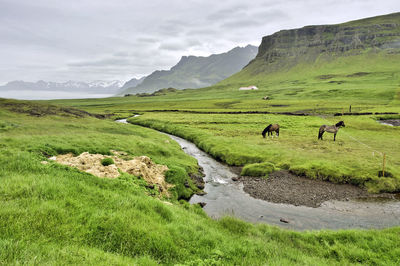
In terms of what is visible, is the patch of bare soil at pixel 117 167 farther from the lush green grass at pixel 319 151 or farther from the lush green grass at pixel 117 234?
the lush green grass at pixel 319 151

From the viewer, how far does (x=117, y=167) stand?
18.6 meters

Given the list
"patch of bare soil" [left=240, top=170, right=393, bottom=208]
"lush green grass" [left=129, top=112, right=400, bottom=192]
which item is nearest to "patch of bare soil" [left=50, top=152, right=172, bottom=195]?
"patch of bare soil" [left=240, top=170, right=393, bottom=208]

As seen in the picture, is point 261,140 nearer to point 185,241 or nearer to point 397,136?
point 397,136

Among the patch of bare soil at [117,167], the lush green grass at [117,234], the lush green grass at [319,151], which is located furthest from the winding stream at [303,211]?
the lush green grass at [319,151]

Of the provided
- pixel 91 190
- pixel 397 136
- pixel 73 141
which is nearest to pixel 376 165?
pixel 397 136

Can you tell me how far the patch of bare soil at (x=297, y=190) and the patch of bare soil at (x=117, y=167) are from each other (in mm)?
10481

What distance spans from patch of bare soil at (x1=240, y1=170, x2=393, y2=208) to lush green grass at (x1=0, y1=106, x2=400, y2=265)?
869 centimetres

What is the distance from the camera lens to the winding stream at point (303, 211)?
18.2 meters

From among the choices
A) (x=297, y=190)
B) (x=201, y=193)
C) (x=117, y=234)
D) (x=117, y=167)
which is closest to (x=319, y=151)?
(x=297, y=190)

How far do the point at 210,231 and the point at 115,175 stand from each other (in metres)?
9.02

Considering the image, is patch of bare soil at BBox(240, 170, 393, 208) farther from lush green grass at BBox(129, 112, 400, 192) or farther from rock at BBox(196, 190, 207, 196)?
rock at BBox(196, 190, 207, 196)

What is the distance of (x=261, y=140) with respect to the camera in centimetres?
4547

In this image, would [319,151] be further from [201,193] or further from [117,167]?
[117,167]

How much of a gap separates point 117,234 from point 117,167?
36.0 feet
